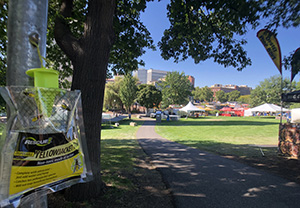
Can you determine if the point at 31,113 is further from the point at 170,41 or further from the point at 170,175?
the point at 170,41

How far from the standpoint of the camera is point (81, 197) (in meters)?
2.87

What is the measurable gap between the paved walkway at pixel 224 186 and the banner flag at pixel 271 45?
14.2 feet

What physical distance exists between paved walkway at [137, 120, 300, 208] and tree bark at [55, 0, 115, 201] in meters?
1.85

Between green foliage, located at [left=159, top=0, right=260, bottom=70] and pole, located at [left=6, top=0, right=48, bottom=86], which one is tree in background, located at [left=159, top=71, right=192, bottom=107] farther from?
pole, located at [left=6, top=0, right=48, bottom=86]

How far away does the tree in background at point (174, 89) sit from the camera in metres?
51.2

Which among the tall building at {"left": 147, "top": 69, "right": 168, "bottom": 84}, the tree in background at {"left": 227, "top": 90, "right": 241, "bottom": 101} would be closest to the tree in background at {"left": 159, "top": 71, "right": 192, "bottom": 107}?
the tree in background at {"left": 227, "top": 90, "right": 241, "bottom": 101}

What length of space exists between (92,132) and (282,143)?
330 inches

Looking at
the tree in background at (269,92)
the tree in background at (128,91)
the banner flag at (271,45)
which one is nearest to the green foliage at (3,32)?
the banner flag at (271,45)

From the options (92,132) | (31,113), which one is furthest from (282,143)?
(31,113)

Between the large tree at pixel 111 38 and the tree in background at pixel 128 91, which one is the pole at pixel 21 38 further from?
the tree in background at pixel 128 91

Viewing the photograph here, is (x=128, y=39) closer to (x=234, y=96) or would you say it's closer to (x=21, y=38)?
(x=21, y=38)

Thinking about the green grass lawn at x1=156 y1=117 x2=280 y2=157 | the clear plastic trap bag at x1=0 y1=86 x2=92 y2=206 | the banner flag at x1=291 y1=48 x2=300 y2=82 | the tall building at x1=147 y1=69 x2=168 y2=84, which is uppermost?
the tall building at x1=147 y1=69 x2=168 y2=84

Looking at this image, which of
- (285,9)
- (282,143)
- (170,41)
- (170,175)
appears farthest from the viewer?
(282,143)

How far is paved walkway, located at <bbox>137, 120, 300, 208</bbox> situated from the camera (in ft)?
10.6
